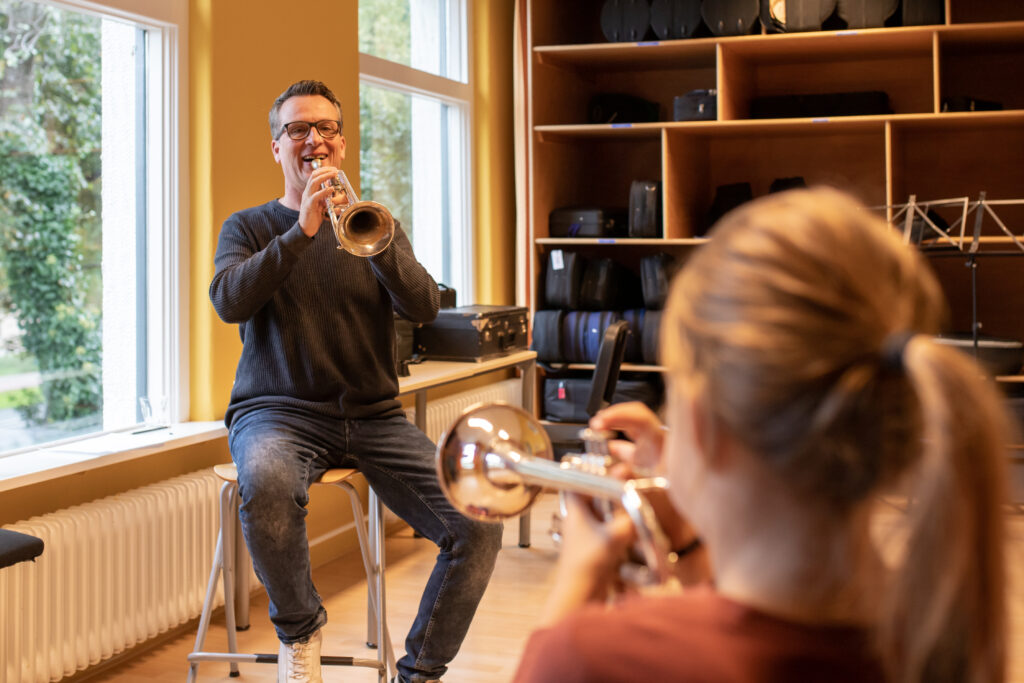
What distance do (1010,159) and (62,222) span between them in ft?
13.9

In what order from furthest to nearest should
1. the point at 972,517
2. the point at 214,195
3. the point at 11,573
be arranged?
the point at 214,195, the point at 11,573, the point at 972,517

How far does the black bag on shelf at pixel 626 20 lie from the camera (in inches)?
192

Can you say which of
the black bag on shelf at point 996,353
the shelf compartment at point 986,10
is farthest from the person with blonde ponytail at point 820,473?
the shelf compartment at point 986,10

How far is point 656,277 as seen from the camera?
4.92 metres

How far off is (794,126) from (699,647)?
455cm

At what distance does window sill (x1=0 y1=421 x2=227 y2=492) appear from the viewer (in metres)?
2.43

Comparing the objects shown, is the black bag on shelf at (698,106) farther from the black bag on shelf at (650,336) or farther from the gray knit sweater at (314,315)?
the gray knit sweater at (314,315)

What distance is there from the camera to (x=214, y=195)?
3148mm

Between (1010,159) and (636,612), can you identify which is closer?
(636,612)

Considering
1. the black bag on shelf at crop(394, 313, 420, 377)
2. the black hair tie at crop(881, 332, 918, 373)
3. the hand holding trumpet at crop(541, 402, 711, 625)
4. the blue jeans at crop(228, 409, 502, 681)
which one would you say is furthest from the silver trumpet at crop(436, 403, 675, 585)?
the black bag on shelf at crop(394, 313, 420, 377)

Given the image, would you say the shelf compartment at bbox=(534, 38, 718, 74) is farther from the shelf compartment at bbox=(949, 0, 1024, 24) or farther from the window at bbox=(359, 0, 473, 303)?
the shelf compartment at bbox=(949, 0, 1024, 24)

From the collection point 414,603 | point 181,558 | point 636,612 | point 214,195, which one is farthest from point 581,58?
point 636,612

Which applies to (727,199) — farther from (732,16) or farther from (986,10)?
(986,10)

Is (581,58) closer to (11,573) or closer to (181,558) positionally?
(181,558)
